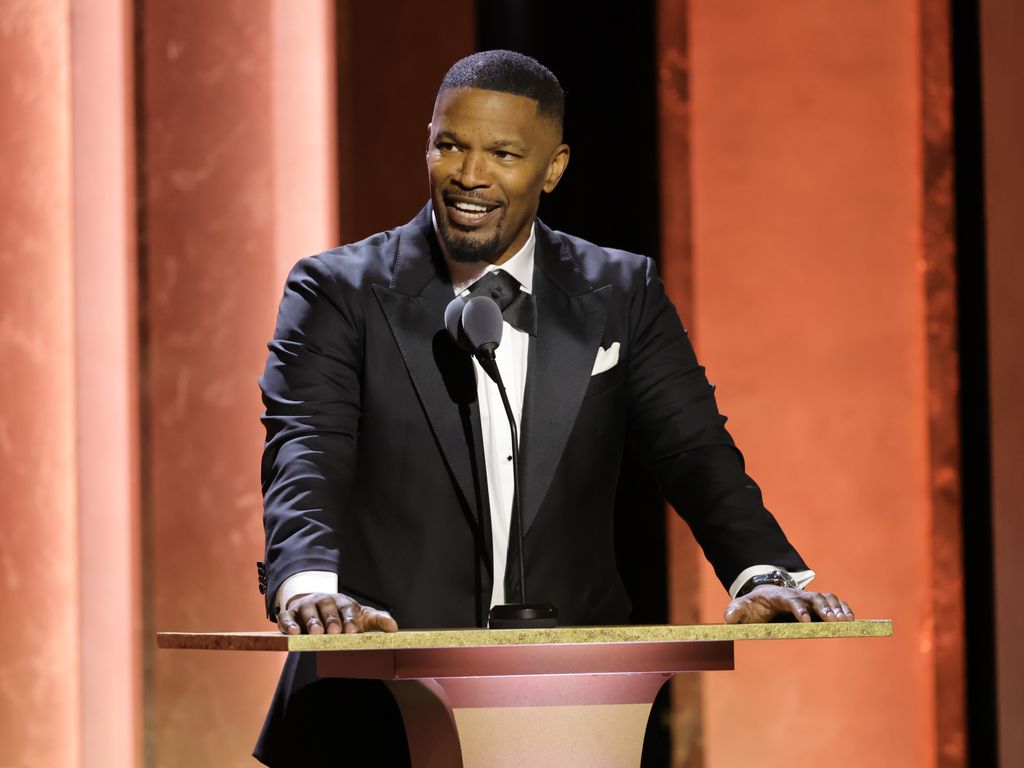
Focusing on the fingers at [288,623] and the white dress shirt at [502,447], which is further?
the white dress shirt at [502,447]

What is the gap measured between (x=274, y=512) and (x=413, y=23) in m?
1.90

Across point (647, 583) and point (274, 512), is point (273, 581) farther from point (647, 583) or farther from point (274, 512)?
point (647, 583)

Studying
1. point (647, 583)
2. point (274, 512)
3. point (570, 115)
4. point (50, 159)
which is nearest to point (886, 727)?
point (647, 583)

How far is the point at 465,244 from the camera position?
2.34 m

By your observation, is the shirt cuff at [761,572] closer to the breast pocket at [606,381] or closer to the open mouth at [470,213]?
the breast pocket at [606,381]

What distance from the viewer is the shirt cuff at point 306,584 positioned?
1.90 metres

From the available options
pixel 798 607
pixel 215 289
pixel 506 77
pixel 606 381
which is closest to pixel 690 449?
pixel 606 381

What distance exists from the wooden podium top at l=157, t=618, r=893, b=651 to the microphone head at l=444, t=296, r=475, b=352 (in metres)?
0.43

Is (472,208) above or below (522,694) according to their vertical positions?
above

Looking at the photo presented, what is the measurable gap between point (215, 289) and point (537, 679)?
2.27 metres

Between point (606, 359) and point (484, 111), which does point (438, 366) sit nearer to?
point (606, 359)

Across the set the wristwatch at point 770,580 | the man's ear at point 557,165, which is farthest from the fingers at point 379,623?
the man's ear at point 557,165

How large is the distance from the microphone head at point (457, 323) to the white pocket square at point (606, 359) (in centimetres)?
39

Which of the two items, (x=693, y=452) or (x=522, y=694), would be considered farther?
(x=693, y=452)
